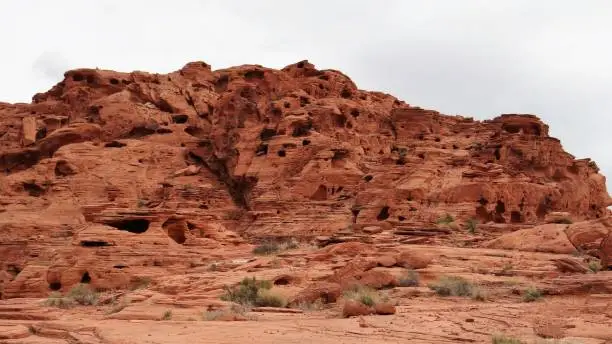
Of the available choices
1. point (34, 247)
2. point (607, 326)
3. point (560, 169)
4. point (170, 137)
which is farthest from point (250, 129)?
point (607, 326)

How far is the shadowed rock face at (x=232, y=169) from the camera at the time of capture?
93.4ft

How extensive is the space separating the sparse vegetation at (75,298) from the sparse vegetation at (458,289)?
430 inches

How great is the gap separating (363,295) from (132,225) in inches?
631

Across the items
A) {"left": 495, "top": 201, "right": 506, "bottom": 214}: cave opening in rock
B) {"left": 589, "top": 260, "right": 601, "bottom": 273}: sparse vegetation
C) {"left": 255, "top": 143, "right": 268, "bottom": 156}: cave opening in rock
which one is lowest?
{"left": 589, "top": 260, "right": 601, "bottom": 273}: sparse vegetation

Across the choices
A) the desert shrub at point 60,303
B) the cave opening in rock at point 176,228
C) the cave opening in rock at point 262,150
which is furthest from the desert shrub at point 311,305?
the cave opening in rock at point 262,150

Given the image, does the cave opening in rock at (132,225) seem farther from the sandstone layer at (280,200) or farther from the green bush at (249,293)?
the green bush at (249,293)

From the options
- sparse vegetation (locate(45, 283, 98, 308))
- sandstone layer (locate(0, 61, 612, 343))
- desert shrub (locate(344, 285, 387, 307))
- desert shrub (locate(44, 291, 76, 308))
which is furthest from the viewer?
sparse vegetation (locate(45, 283, 98, 308))

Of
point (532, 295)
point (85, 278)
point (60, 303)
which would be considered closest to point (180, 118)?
point (85, 278)

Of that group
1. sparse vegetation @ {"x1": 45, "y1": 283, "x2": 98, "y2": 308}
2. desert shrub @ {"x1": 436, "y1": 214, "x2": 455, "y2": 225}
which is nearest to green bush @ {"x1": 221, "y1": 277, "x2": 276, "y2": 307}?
sparse vegetation @ {"x1": 45, "y1": 283, "x2": 98, "y2": 308}

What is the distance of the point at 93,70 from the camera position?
54.3 m

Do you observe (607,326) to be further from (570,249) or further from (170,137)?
(170,137)

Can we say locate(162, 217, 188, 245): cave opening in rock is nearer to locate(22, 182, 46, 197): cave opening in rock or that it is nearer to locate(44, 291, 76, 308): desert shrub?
locate(44, 291, 76, 308): desert shrub

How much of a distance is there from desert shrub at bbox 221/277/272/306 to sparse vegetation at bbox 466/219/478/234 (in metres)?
12.4

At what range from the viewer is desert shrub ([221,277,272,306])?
16.9 meters
